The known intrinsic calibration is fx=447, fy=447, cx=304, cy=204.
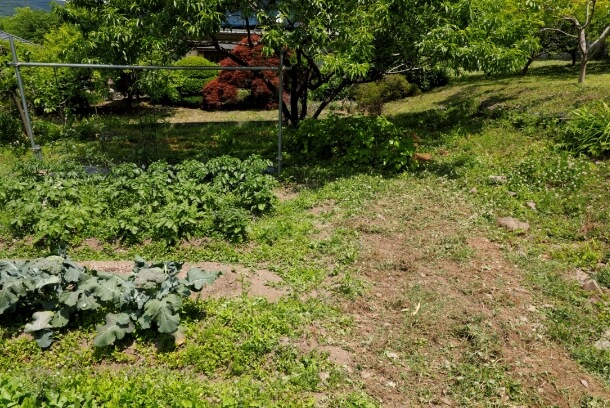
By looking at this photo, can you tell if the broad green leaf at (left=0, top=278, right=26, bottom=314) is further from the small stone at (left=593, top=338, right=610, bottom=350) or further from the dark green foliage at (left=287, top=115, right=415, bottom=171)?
the dark green foliage at (left=287, top=115, right=415, bottom=171)

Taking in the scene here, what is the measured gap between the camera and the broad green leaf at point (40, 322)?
11.2 ft

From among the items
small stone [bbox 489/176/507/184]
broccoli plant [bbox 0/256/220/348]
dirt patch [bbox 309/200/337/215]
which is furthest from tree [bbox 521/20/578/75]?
broccoli plant [bbox 0/256/220/348]

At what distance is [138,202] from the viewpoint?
17.9 feet

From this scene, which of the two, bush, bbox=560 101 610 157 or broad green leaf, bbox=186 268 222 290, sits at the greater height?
bush, bbox=560 101 610 157

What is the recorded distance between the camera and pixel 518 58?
7.74 m

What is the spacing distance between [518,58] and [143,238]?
6802 millimetres

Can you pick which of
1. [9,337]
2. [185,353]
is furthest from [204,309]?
[9,337]

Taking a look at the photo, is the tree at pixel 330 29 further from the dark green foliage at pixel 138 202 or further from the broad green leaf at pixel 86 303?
the broad green leaf at pixel 86 303

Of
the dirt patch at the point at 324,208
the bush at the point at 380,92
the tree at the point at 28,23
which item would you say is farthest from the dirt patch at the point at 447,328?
the tree at the point at 28,23

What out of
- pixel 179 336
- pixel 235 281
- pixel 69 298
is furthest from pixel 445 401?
pixel 69 298

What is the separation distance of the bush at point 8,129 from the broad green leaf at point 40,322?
23.5ft

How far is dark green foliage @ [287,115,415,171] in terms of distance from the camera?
285 inches

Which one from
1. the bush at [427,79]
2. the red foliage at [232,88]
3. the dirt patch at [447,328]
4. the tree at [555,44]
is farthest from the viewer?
the bush at [427,79]

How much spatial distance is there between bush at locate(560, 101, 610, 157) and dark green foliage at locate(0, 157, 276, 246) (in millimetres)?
4829
